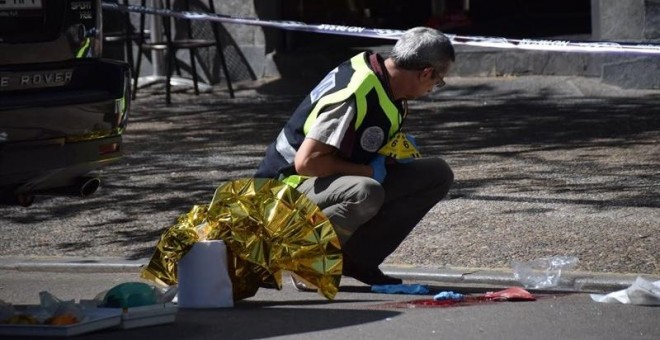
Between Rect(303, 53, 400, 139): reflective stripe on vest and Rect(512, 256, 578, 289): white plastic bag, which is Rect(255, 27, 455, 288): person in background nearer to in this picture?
Rect(303, 53, 400, 139): reflective stripe on vest

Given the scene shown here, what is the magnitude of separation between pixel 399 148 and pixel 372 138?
265 mm

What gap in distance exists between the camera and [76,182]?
6859 mm

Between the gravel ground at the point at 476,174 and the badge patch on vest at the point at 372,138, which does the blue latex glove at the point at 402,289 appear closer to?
the gravel ground at the point at 476,174

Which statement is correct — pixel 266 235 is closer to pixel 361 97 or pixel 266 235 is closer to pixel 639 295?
pixel 361 97

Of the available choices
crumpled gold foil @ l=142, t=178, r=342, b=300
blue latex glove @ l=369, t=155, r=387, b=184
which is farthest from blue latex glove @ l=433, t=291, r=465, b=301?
blue latex glove @ l=369, t=155, r=387, b=184

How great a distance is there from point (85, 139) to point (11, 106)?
0.47 metres

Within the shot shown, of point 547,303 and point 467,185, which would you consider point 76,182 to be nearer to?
point 547,303

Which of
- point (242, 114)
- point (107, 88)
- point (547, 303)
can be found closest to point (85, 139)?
point (107, 88)

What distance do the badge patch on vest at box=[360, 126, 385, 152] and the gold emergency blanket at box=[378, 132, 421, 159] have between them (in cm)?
9

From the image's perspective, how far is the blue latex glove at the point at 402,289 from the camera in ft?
22.8

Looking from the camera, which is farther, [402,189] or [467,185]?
[467,185]

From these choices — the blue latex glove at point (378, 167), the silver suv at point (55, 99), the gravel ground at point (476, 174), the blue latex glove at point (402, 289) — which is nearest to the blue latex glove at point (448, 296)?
the blue latex glove at point (402, 289)

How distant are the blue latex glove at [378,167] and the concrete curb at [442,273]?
717mm

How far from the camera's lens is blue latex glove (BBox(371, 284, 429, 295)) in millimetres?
6949
